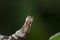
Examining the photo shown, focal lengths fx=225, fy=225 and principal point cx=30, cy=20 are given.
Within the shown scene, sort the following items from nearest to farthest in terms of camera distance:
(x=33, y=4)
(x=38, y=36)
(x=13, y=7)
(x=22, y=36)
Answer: (x=22, y=36) → (x=38, y=36) → (x=33, y=4) → (x=13, y=7)

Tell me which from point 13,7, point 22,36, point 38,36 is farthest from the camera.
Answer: point 13,7

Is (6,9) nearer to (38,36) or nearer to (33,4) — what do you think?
(33,4)

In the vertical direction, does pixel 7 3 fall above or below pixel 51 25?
above

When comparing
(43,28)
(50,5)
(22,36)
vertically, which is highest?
(50,5)

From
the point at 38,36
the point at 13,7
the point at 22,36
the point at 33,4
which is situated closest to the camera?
the point at 22,36

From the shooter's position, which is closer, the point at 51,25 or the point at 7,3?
the point at 51,25

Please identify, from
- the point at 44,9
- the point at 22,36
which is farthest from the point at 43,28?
the point at 22,36

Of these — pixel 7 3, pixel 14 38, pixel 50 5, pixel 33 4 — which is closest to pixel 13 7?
pixel 7 3

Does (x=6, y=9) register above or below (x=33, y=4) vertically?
above

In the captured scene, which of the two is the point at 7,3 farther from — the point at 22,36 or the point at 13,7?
the point at 22,36
